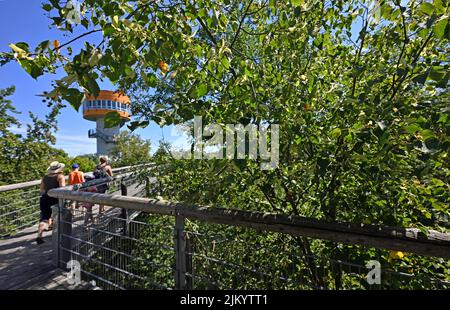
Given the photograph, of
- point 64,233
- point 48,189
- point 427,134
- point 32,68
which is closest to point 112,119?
point 32,68

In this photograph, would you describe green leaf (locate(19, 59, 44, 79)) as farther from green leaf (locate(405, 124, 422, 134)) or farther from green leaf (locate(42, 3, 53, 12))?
green leaf (locate(405, 124, 422, 134))

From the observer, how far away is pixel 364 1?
6.54 ft

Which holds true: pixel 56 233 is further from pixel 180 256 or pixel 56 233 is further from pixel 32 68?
pixel 32 68

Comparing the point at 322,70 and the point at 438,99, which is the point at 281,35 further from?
the point at 438,99

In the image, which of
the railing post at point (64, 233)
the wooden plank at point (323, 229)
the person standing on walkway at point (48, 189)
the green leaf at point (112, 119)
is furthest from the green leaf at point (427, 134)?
the person standing on walkway at point (48, 189)

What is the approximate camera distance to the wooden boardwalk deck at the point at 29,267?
3.11 meters

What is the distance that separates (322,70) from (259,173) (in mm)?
1153

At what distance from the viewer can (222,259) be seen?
2.48 m

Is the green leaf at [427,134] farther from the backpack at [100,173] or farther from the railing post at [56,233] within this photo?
the backpack at [100,173]

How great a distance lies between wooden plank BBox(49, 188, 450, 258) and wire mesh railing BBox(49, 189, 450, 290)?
52mm

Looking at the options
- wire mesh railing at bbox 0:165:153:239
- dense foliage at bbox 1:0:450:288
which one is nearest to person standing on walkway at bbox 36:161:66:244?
wire mesh railing at bbox 0:165:153:239
